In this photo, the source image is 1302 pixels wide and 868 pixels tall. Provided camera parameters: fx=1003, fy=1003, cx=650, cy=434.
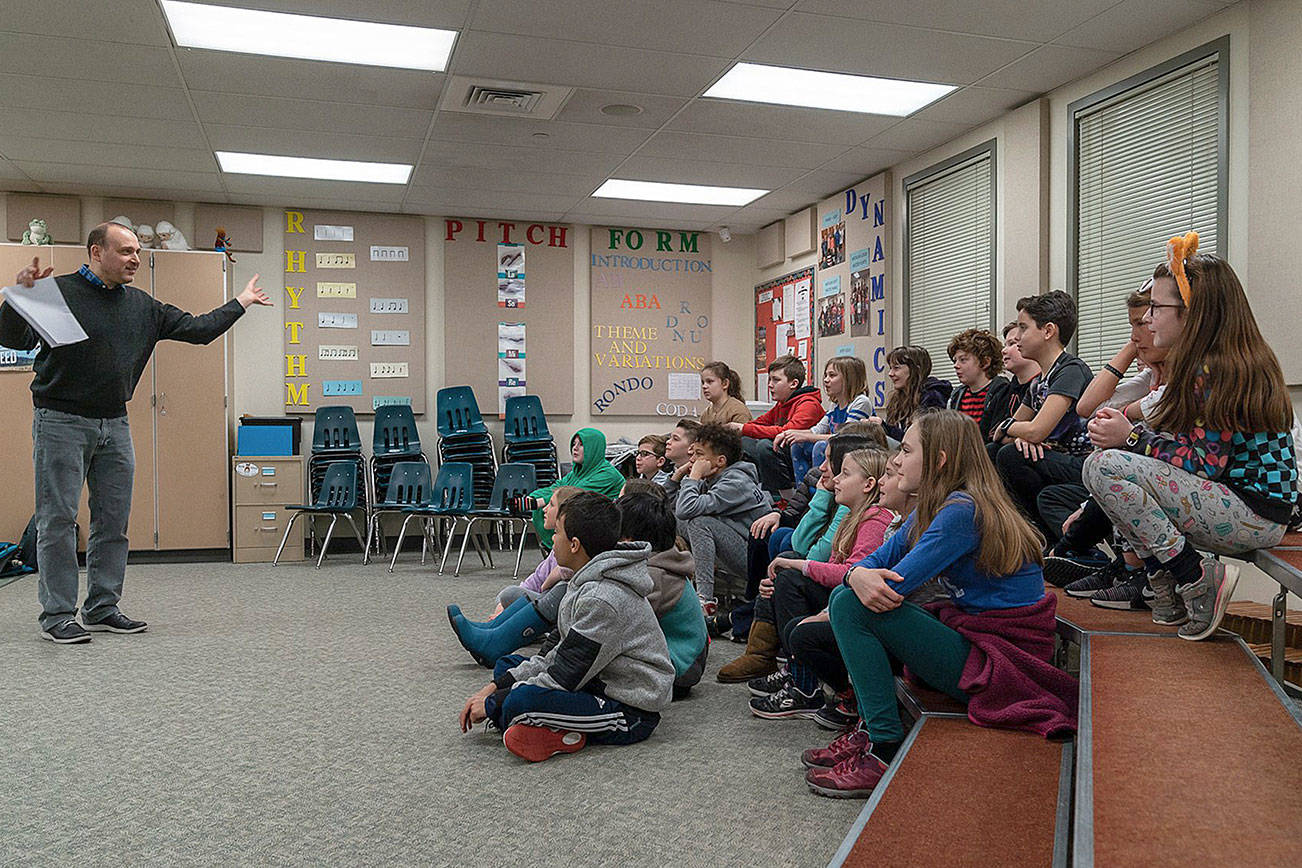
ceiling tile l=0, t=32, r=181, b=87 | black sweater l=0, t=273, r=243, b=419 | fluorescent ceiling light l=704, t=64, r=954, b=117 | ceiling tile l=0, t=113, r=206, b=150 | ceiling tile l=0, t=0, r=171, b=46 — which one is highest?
fluorescent ceiling light l=704, t=64, r=954, b=117

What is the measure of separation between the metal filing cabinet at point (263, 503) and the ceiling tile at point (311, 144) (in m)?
2.23

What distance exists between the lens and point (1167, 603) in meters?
2.75

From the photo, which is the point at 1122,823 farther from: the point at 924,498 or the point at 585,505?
the point at 585,505

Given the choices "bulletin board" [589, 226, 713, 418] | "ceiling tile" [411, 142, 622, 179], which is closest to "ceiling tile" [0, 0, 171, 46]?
"ceiling tile" [411, 142, 622, 179]

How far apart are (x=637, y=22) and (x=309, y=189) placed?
3.88 meters

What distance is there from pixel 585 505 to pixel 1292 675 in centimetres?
225

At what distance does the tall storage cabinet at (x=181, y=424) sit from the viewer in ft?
23.4

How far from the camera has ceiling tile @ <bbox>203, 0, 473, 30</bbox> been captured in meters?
4.17

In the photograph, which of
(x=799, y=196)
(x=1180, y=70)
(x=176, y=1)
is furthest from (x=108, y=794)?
(x=799, y=196)

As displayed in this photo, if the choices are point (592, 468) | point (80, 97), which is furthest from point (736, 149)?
point (80, 97)

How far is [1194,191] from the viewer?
4.43 m

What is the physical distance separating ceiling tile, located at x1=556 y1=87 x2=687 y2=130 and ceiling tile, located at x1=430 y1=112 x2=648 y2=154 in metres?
0.11

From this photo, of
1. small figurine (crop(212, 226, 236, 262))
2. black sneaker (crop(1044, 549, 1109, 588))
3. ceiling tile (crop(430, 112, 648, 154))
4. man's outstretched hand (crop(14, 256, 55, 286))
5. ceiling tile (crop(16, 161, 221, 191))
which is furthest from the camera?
small figurine (crop(212, 226, 236, 262))

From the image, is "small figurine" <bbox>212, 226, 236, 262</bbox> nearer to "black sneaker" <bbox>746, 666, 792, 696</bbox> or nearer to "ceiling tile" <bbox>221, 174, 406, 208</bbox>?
"ceiling tile" <bbox>221, 174, 406, 208</bbox>
